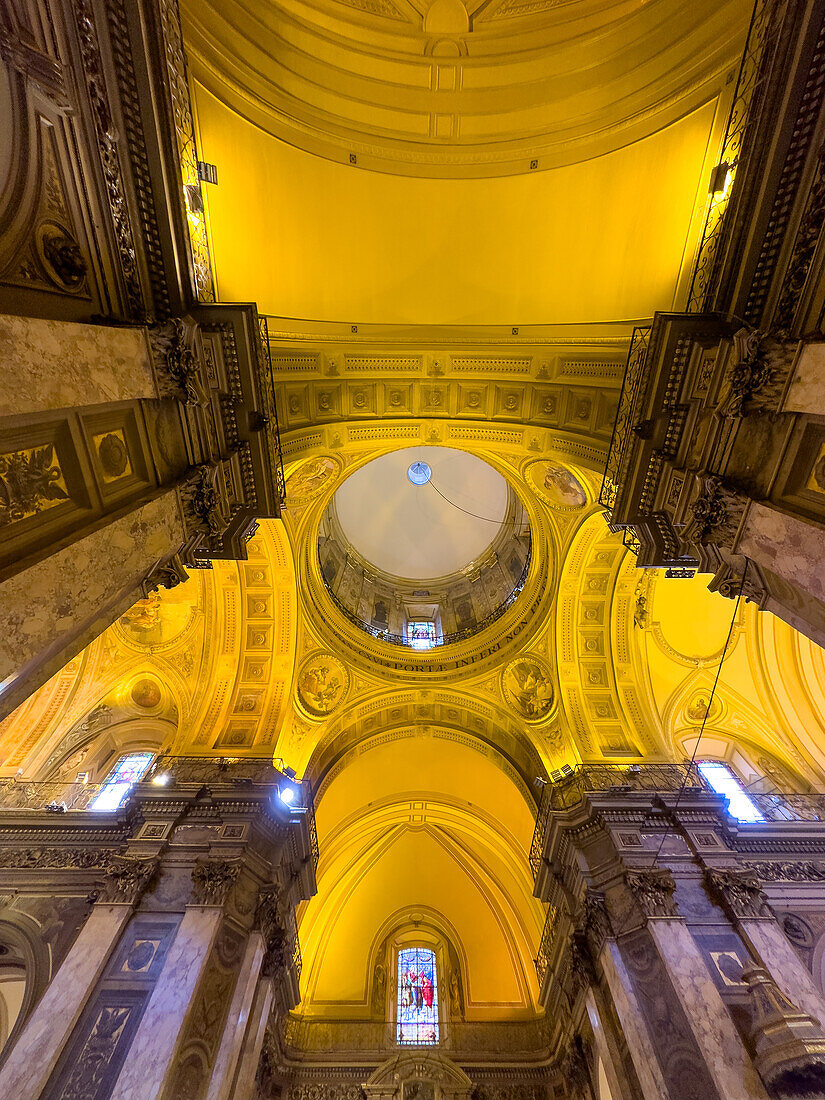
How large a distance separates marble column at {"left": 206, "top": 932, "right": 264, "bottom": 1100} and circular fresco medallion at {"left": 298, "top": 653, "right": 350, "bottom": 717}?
6.45 meters

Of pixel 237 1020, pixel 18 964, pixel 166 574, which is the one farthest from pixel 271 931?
pixel 166 574

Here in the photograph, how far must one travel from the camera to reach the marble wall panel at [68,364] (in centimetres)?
454

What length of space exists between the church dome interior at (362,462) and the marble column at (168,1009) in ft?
0.18

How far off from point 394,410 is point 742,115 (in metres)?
7.27

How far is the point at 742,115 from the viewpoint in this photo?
6488 mm

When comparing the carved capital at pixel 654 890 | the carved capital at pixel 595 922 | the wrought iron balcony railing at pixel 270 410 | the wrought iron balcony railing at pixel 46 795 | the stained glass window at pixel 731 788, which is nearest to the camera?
the wrought iron balcony railing at pixel 270 410

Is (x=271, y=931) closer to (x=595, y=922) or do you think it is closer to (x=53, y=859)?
(x=53, y=859)

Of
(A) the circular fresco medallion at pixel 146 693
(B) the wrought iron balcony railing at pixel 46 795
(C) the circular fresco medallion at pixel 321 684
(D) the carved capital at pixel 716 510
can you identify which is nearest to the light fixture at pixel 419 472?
(C) the circular fresco medallion at pixel 321 684

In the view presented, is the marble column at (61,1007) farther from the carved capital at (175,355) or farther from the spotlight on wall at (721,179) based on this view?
the spotlight on wall at (721,179)

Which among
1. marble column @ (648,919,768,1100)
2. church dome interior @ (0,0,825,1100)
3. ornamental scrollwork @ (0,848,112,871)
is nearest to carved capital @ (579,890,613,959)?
church dome interior @ (0,0,825,1100)

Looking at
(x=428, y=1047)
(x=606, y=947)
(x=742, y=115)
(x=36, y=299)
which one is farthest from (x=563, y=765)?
(x=36, y=299)

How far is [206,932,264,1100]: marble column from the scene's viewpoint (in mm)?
7930

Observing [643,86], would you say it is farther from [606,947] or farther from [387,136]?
[606,947]

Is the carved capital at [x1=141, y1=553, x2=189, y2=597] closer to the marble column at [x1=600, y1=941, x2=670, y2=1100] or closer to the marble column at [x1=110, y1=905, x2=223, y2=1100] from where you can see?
the marble column at [x1=110, y1=905, x2=223, y2=1100]
